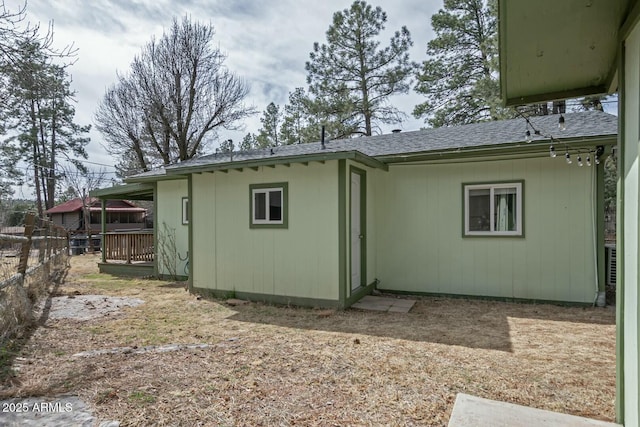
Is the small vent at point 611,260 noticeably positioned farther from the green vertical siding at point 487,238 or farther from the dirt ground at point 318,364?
the dirt ground at point 318,364

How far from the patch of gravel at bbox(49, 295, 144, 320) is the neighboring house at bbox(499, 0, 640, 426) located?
5.94 m

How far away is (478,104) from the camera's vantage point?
1427 cm

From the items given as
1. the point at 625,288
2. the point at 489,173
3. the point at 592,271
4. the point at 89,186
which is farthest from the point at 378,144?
the point at 89,186

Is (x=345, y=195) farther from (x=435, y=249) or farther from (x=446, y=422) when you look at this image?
(x=446, y=422)

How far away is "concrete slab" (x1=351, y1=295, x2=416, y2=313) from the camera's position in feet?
18.0

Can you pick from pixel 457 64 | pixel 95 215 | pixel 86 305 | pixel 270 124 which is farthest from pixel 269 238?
pixel 95 215

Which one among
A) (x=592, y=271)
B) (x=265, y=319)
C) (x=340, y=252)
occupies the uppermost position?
(x=340, y=252)

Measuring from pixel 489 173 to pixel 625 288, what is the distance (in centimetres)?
435

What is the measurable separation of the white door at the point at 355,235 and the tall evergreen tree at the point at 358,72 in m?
11.3

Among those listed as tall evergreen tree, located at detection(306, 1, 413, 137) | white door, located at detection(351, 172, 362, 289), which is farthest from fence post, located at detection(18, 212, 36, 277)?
tall evergreen tree, located at detection(306, 1, 413, 137)

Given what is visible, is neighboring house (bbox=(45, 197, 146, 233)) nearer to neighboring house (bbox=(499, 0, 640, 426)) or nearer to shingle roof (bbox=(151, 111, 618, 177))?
shingle roof (bbox=(151, 111, 618, 177))

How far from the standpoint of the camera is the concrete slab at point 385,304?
5484 mm

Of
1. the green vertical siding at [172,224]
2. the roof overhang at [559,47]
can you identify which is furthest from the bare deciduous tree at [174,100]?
the roof overhang at [559,47]

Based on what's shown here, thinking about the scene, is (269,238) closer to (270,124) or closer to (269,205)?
(269,205)
